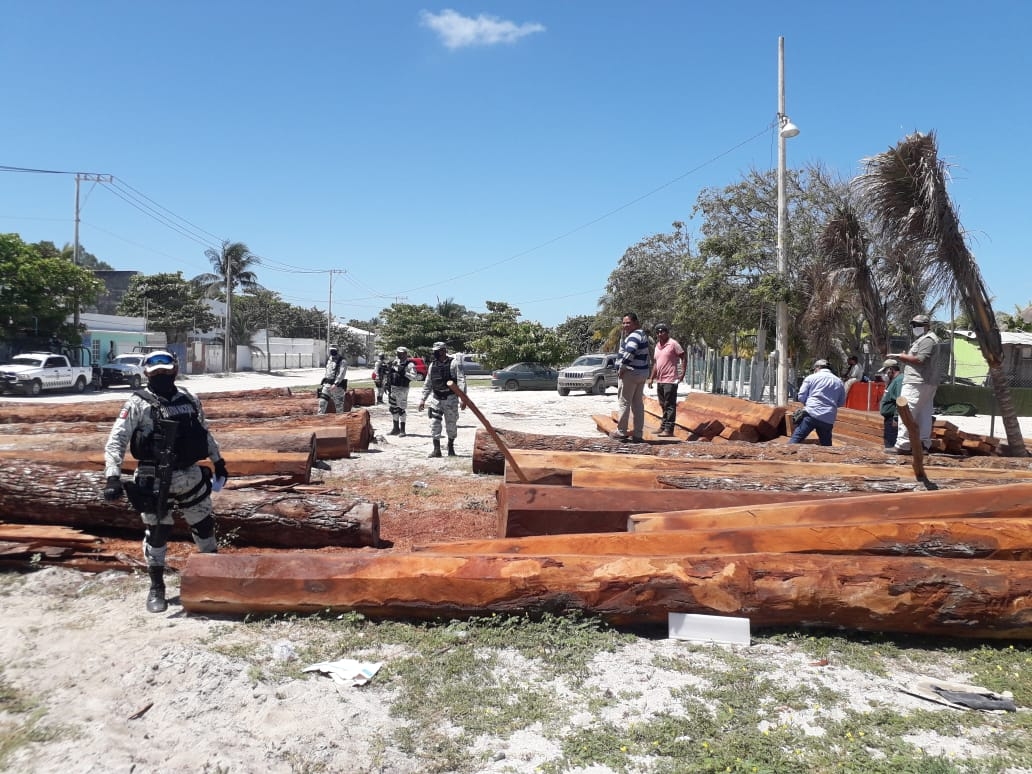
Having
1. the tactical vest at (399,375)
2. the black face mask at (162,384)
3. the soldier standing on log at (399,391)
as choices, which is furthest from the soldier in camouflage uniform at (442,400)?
the black face mask at (162,384)

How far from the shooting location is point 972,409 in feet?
66.0

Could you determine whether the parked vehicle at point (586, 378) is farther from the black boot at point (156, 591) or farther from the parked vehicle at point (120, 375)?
the black boot at point (156, 591)

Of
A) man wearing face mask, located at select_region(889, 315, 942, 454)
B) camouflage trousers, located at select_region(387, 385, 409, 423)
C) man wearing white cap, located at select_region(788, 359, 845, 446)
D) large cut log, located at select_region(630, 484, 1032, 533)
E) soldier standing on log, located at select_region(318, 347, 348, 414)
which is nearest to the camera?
large cut log, located at select_region(630, 484, 1032, 533)

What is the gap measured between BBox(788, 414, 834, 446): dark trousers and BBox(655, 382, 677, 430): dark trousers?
2.02m

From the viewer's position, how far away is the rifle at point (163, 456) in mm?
4695

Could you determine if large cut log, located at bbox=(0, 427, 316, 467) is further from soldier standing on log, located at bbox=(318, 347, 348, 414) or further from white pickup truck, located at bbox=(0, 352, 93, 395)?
white pickup truck, located at bbox=(0, 352, 93, 395)

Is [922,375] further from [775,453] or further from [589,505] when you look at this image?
[589,505]

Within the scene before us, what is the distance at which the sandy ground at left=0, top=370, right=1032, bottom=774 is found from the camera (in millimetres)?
3064

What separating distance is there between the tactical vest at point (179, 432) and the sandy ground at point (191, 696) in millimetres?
997

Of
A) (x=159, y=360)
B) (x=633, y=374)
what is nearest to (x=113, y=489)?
(x=159, y=360)

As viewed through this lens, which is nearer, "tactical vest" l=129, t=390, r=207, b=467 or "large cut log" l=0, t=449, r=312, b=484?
"tactical vest" l=129, t=390, r=207, b=467

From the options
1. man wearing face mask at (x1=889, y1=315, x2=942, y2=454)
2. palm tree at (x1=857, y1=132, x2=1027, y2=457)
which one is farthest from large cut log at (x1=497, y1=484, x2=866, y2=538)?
palm tree at (x1=857, y1=132, x2=1027, y2=457)

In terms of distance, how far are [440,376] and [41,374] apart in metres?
20.7

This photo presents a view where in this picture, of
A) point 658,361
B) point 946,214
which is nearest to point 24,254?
point 658,361
